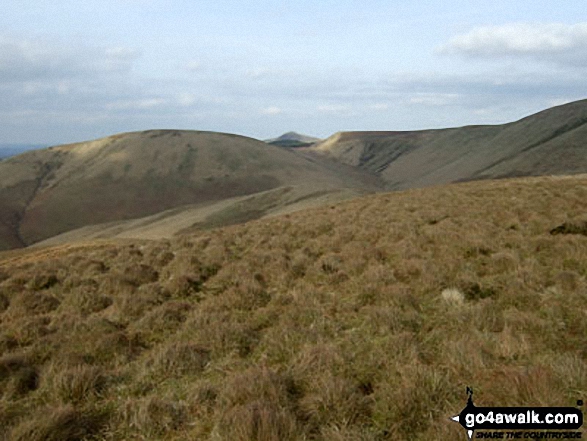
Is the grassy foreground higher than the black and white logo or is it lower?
lower

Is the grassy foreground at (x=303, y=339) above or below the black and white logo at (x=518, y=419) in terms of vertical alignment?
below

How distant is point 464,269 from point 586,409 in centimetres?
556

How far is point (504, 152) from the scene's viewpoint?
11206 centimetres

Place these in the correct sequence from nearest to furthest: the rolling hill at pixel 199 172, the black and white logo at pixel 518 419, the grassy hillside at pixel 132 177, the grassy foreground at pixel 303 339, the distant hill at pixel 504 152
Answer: the black and white logo at pixel 518 419
the grassy foreground at pixel 303 339
the distant hill at pixel 504 152
the rolling hill at pixel 199 172
the grassy hillside at pixel 132 177

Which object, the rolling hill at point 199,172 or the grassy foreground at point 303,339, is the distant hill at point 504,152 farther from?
the grassy foreground at point 303,339

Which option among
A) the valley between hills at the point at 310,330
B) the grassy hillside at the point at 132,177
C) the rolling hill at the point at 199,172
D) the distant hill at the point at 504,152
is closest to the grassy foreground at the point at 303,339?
the valley between hills at the point at 310,330

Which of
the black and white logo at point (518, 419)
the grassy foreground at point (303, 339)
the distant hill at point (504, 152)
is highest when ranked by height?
the distant hill at point (504, 152)

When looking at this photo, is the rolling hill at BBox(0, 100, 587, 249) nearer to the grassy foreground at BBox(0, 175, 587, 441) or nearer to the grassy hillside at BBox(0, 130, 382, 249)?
the grassy hillside at BBox(0, 130, 382, 249)

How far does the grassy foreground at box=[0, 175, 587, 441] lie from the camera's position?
4.16 metres

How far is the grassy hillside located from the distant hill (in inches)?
1207

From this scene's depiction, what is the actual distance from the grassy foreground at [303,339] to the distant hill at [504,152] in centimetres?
6408

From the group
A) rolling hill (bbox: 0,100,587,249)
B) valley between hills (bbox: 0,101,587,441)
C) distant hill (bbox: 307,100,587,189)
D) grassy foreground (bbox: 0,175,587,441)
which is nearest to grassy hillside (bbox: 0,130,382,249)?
rolling hill (bbox: 0,100,587,249)

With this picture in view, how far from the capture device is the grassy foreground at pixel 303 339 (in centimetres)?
416

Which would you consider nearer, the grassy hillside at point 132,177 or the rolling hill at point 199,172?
the rolling hill at point 199,172
